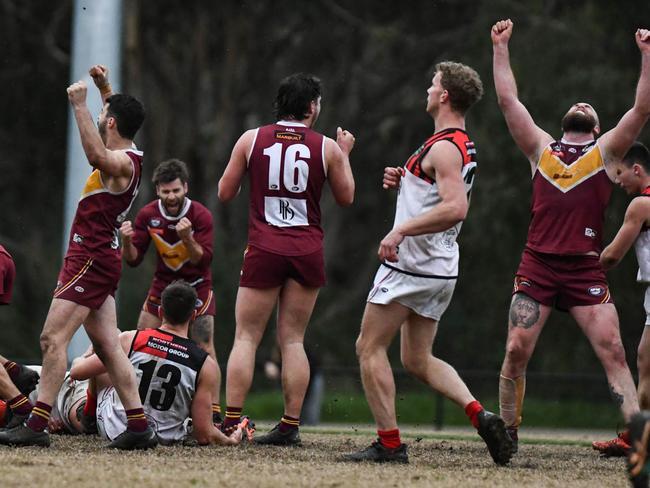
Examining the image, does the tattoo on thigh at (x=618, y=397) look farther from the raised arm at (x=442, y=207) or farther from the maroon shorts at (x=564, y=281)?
the raised arm at (x=442, y=207)

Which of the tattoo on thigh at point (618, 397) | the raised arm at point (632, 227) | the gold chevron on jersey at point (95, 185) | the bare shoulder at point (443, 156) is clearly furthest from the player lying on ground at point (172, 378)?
the raised arm at point (632, 227)

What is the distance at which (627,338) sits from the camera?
19.2m

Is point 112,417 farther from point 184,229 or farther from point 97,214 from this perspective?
point 184,229

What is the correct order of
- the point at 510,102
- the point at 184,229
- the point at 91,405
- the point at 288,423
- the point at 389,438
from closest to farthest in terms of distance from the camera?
the point at 389,438, the point at 510,102, the point at 288,423, the point at 91,405, the point at 184,229

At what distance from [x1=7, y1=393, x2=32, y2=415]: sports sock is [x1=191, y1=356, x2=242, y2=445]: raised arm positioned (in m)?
1.09

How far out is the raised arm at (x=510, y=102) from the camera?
343 inches

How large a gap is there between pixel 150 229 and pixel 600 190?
3675mm

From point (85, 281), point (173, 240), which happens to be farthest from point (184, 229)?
point (85, 281)

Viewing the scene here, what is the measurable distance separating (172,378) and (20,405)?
102 cm

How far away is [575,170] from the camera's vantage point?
8.56 metres

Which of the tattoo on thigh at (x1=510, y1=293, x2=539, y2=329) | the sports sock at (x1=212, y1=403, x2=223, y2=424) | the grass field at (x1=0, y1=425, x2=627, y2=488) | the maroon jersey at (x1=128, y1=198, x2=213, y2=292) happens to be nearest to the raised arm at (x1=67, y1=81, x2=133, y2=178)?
the grass field at (x1=0, y1=425, x2=627, y2=488)

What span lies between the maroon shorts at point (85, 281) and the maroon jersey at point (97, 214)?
2.0 inches

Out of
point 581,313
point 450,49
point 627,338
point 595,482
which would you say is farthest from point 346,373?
point 450,49

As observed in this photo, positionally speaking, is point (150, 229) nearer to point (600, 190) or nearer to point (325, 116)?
point (600, 190)
